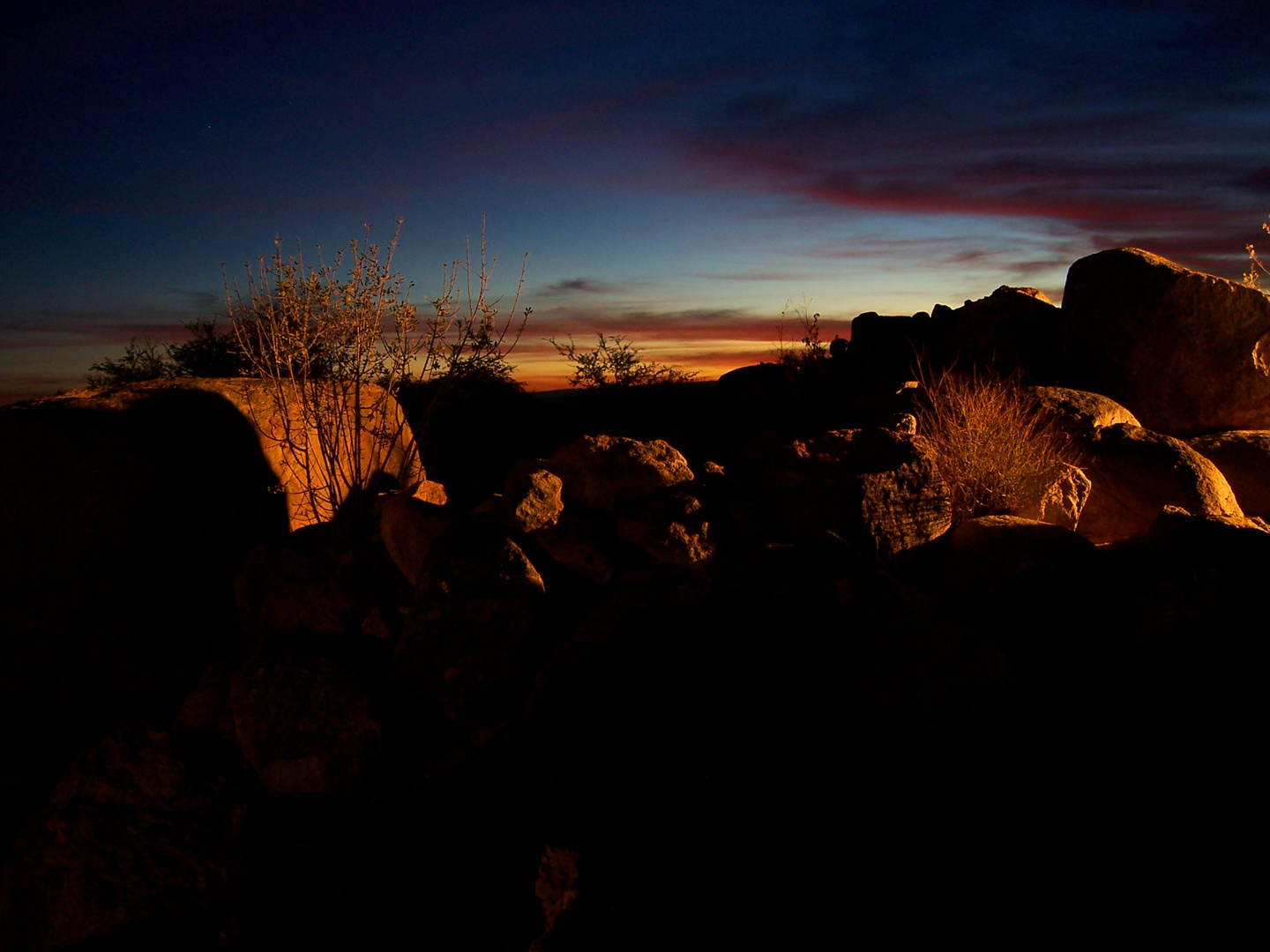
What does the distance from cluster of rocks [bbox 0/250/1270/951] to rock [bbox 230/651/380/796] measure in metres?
0.01

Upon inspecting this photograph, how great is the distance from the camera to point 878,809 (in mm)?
2537

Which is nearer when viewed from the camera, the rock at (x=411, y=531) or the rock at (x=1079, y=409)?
the rock at (x=411, y=531)

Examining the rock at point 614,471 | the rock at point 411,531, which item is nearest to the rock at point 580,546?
the rock at point 614,471

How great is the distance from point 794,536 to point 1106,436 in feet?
9.32

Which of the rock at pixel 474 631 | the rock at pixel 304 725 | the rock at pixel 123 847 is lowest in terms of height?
the rock at pixel 123 847

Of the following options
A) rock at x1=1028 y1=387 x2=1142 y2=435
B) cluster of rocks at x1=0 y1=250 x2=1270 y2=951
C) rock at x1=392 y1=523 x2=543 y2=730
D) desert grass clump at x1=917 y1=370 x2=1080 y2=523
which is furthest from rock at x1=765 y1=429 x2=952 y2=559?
rock at x1=1028 y1=387 x2=1142 y2=435

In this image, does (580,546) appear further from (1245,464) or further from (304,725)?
(1245,464)

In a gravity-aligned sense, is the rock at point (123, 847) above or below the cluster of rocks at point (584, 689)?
below

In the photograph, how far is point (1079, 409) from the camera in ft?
19.2

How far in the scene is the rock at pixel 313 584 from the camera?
3.99 m

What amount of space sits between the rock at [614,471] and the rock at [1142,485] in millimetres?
2781

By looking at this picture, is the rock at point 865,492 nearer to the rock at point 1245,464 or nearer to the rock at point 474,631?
the rock at point 474,631

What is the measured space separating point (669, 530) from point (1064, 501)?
8.29ft

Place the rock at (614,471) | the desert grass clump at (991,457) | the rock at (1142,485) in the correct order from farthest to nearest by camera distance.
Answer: the rock at (1142,485)
the desert grass clump at (991,457)
the rock at (614,471)
